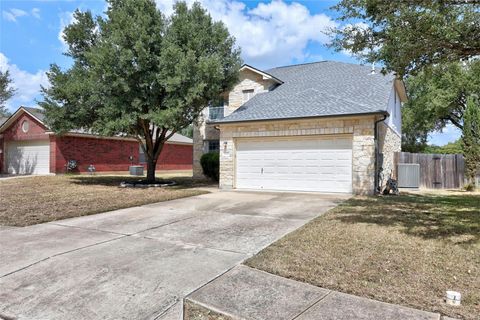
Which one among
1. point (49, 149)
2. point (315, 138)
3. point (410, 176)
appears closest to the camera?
→ point (315, 138)

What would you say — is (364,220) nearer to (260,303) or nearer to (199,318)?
(260,303)

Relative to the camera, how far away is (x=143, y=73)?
13648 mm

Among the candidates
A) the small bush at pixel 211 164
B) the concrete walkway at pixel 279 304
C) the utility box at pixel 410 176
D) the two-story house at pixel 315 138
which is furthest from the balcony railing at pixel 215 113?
the concrete walkway at pixel 279 304

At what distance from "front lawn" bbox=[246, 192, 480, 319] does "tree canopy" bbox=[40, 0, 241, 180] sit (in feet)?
27.5

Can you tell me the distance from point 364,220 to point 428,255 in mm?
2516

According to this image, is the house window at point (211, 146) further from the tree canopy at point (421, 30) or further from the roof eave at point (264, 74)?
the tree canopy at point (421, 30)

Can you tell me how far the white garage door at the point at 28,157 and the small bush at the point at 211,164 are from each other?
11.6 m

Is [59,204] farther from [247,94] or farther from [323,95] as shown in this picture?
[247,94]

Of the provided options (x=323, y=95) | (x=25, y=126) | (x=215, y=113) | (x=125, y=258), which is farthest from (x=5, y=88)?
(x=125, y=258)

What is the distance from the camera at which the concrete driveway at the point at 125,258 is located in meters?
3.56

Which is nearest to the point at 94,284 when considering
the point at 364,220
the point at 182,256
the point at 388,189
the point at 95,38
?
the point at 182,256

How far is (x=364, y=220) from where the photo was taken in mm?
7309

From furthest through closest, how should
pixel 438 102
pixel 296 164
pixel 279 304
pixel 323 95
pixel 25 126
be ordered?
pixel 438 102 → pixel 25 126 → pixel 323 95 → pixel 296 164 → pixel 279 304

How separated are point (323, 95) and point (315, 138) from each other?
2812mm
